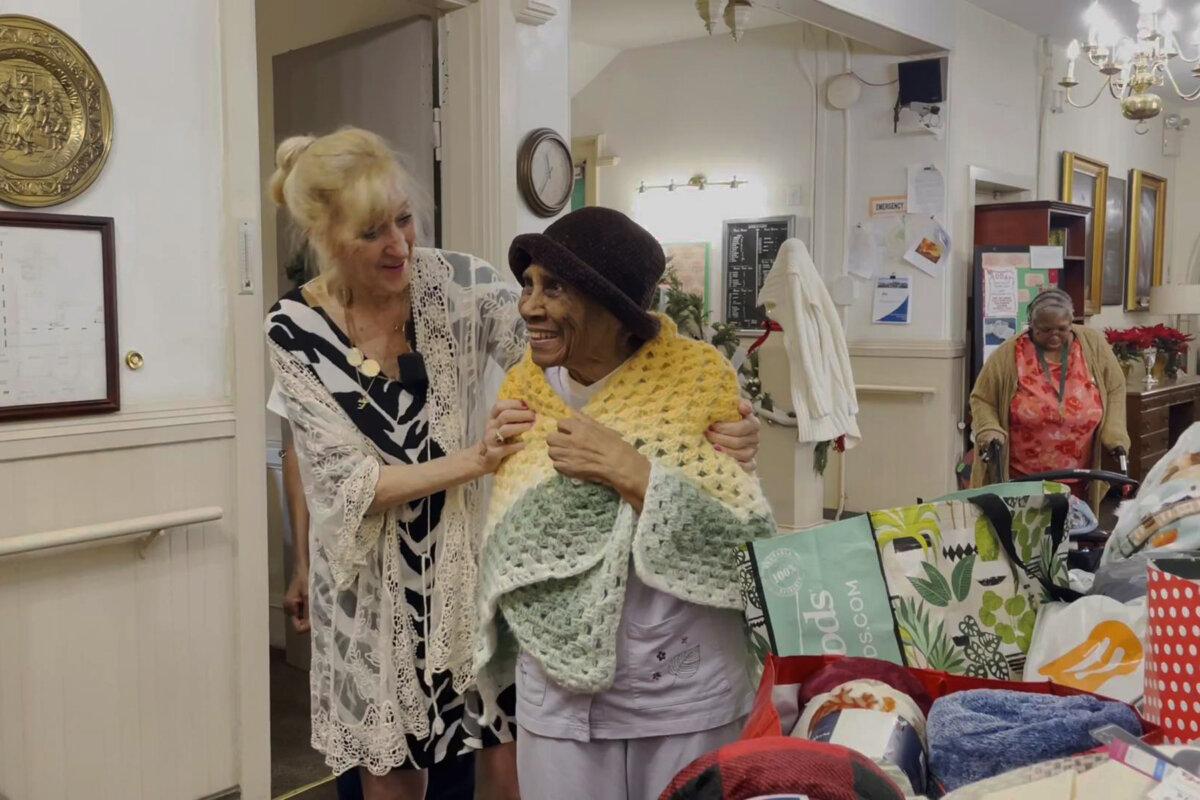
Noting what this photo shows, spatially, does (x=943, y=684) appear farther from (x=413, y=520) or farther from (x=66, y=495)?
(x=66, y=495)

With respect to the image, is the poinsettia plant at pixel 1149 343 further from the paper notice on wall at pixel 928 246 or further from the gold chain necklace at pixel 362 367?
the gold chain necklace at pixel 362 367

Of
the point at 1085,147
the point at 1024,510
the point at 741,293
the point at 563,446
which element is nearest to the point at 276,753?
the point at 563,446

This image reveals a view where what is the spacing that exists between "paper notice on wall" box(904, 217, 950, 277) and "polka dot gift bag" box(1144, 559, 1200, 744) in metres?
5.35

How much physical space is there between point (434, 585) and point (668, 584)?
0.66 meters

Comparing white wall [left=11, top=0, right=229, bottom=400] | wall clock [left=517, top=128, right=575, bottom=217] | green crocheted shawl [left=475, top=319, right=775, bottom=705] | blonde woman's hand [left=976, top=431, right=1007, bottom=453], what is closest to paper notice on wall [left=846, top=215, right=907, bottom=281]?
blonde woman's hand [left=976, top=431, right=1007, bottom=453]

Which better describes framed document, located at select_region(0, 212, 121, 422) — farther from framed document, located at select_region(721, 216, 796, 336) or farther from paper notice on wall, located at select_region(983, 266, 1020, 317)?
paper notice on wall, located at select_region(983, 266, 1020, 317)

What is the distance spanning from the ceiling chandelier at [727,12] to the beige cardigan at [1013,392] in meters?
1.85

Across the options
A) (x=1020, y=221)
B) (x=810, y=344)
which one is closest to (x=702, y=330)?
(x=810, y=344)

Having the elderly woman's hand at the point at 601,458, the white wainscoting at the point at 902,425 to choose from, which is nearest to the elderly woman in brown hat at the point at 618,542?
the elderly woman's hand at the point at 601,458

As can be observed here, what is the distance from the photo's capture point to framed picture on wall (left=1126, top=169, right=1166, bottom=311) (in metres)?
8.53

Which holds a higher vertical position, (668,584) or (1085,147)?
(1085,147)

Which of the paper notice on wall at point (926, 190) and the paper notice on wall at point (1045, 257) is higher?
the paper notice on wall at point (926, 190)

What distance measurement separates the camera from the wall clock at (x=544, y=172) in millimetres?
3211

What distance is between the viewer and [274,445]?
3.98 m
